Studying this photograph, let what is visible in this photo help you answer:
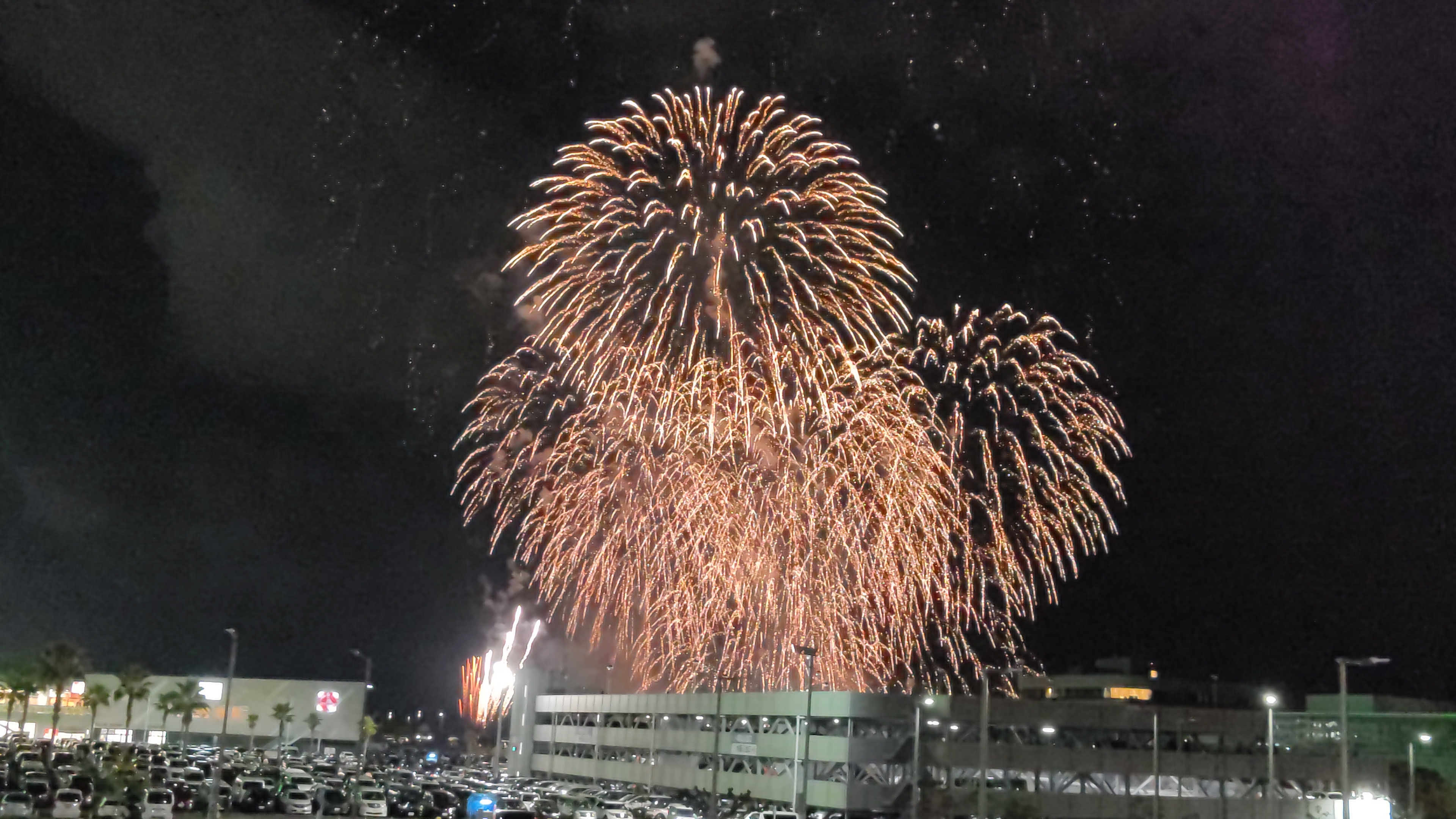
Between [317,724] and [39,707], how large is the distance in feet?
82.7

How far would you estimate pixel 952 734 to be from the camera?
191 feet

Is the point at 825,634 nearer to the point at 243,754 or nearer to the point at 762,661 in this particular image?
the point at 762,661

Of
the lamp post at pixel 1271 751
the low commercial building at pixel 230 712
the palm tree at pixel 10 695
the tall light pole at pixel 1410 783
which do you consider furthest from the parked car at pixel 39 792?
the tall light pole at pixel 1410 783

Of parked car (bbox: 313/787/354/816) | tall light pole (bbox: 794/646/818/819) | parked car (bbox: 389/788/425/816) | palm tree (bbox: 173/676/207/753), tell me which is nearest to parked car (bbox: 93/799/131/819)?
parked car (bbox: 313/787/354/816)

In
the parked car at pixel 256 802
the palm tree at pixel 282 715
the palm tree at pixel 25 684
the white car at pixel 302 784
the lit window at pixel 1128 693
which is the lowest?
the parked car at pixel 256 802

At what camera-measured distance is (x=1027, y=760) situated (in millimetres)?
58031

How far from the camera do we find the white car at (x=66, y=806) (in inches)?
1642

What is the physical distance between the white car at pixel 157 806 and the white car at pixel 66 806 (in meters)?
1.98

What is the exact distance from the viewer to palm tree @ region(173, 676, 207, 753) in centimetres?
8106

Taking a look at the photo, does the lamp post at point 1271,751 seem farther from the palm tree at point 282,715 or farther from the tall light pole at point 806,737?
the palm tree at point 282,715

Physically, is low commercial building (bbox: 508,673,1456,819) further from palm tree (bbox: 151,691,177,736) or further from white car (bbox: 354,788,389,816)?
palm tree (bbox: 151,691,177,736)

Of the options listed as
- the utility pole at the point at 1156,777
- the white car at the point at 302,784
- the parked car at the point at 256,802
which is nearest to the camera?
the utility pole at the point at 1156,777

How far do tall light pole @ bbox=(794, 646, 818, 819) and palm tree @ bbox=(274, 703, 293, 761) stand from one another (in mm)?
42658

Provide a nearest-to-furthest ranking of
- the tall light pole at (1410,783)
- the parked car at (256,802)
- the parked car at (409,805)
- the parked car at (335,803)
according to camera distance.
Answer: the parked car at (256,802) < the parked car at (335,803) < the parked car at (409,805) < the tall light pole at (1410,783)
